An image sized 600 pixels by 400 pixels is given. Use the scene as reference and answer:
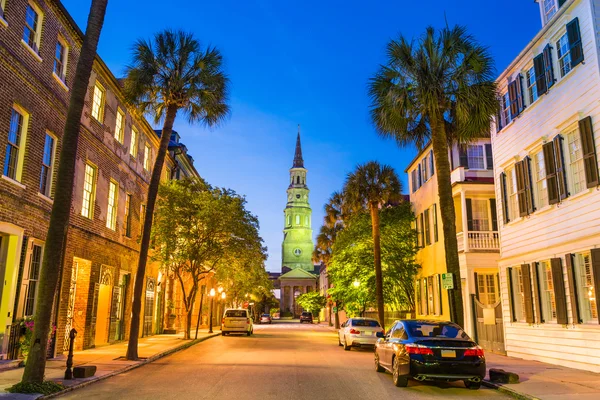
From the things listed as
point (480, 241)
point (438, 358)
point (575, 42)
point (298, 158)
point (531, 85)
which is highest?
point (298, 158)

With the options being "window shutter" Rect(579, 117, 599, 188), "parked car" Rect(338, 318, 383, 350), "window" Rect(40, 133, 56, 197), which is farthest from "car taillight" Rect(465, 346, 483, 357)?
"window" Rect(40, 133, 56, 197)

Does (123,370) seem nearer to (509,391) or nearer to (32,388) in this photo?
(32,388)

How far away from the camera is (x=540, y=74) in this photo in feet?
54.1

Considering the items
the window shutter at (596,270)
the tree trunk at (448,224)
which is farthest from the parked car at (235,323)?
the window shutter at (596,270)

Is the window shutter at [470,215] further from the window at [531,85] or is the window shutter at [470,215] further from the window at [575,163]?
the window at [575,163]

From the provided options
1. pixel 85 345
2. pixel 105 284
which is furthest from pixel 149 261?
pixel 85 345

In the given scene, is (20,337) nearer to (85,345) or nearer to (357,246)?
(85,345)

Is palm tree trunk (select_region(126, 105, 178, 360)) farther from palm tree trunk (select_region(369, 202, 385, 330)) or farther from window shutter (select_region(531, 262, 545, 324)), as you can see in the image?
palm tree trunk (select_region(369, 202, 385, 330))

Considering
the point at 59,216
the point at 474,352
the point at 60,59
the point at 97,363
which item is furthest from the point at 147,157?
the point at 474,352

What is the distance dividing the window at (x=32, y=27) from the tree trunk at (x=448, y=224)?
39.9ft

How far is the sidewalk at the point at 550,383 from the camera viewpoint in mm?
10148

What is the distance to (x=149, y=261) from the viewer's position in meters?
27.8

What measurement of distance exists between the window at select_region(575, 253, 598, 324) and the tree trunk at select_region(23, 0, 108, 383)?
13.0m

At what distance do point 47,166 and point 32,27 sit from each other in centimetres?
414
